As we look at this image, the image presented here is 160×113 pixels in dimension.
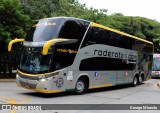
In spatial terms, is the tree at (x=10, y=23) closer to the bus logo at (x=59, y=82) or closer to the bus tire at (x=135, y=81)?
the bus tire at (x=135, y=81)

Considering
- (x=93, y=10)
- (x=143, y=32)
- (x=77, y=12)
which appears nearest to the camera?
(x=93, y=10)

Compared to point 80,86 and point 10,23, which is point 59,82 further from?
point 10,23

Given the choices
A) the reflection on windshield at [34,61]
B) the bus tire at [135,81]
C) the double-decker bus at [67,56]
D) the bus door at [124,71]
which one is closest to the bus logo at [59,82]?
the double-decker bus at [67,56]

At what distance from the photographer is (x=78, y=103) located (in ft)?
38.0

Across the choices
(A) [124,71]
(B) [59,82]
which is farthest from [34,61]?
(A) [124,71]

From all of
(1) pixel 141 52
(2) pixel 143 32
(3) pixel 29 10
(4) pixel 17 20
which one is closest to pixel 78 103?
(1) pixel 141 52

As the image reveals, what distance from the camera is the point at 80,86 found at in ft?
48.3

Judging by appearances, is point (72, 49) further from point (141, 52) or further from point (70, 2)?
point (70, 2)

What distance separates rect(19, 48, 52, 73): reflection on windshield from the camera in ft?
41.8

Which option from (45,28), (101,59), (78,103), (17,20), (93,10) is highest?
(93,10)

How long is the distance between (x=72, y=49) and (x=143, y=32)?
39644 millimetres

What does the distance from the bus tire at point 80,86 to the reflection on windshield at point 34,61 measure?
2.42 m

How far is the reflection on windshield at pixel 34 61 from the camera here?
1273cm

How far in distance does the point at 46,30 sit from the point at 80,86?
3.49 metres
